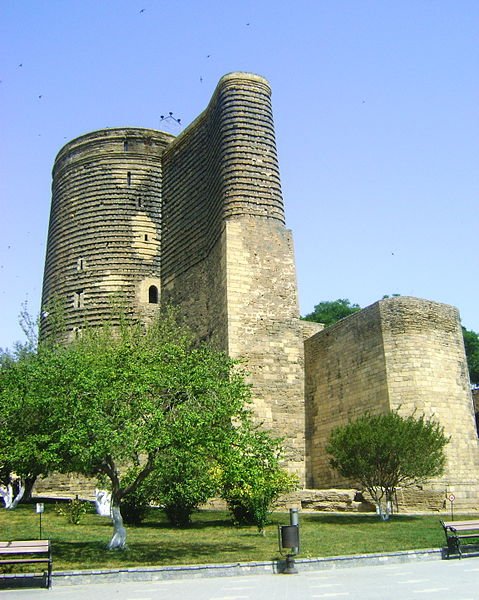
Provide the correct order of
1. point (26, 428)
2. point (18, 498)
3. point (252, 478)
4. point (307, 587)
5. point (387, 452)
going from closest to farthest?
point (307, 587), point (252, 478), point (26, 428), point (387, 452), point (18, 498)

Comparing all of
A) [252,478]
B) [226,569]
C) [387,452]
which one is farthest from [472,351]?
[226,569]

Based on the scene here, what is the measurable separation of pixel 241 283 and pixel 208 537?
9752 millimetres

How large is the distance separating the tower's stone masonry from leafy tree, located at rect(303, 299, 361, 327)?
2023 cm

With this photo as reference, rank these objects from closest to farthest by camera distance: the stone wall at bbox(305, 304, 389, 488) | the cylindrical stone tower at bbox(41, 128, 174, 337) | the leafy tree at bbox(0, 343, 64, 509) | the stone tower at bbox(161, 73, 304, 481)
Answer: the leafy tree at bbox(0, 343, 64, 509)
the stone wall at bbox(305, 304, 389, 488)
the stone tower at bbox(161, 73, 304, 481)
the cylindrical stone tower at bbox(41, 128, 174, 337)

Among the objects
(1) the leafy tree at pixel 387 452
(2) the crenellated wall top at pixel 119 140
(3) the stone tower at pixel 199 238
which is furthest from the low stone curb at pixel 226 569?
(2) the crenellated wall top at pixel 119 140

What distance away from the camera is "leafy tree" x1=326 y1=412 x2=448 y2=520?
16219 millimetres

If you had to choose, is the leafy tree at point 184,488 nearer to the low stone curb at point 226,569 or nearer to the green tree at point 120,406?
the green tree at point 120,406

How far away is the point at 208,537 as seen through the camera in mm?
12844

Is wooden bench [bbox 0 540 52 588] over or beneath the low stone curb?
over

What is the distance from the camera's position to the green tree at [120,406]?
10055 millimetres

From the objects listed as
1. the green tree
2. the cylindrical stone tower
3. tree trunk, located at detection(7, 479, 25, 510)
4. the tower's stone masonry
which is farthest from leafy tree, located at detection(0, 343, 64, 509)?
the cylindrical stone tower

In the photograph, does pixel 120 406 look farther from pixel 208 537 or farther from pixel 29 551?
pixel 208 537

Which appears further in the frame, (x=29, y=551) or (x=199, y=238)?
(x=199, y=238)

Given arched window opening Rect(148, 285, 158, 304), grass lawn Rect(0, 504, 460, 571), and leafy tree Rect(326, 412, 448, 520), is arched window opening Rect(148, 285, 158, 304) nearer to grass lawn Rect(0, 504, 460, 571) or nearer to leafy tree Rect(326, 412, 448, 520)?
grass lawn Rect(0, 504, 460, 571)
